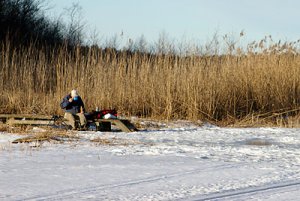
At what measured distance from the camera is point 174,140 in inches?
263

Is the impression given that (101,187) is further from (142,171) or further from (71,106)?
(71,106)

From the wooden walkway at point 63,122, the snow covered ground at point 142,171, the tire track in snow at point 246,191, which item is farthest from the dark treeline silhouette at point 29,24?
the tire track in snow at point 246,191

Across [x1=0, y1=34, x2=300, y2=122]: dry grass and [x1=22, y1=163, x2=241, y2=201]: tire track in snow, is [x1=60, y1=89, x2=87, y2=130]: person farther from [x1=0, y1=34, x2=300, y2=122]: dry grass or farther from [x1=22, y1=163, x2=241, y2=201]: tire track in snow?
[x1=22, y1=163, x2=241, y2=201]: tire track in snow

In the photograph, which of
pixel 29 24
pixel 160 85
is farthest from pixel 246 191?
pixel 29 24

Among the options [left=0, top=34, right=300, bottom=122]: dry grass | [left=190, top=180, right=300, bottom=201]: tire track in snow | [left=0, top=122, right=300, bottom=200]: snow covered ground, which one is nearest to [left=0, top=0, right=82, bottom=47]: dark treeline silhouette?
[left=0, top=34, right=300, bottom=122]: dry grass

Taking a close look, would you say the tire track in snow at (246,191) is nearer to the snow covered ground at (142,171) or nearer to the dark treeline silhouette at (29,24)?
the snow covered ground at (142,171)

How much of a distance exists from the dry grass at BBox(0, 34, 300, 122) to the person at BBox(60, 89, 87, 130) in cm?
170

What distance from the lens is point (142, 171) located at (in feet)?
13.6

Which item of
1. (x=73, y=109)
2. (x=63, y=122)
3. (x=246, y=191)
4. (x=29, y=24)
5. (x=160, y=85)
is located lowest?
(x=246, y=191)

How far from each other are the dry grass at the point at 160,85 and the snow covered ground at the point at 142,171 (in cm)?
344

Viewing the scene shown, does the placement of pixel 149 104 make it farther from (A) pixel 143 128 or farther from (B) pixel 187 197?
(B) pixel 187 197

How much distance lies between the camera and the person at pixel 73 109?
7.55m

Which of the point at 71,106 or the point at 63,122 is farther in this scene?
the point at 71,106

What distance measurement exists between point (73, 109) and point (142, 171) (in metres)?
3.87
